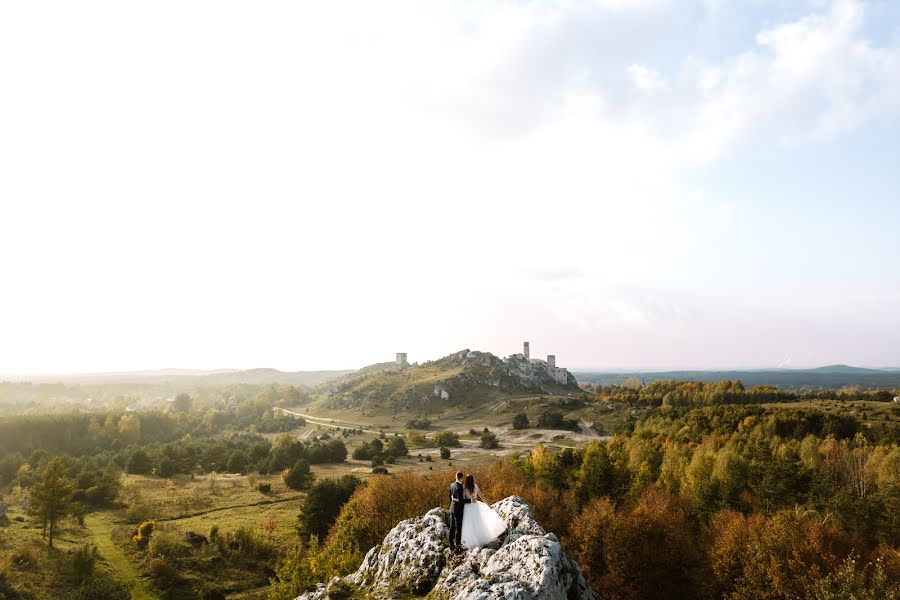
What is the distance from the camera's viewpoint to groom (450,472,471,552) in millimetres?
19375

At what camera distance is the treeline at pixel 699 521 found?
112 feet

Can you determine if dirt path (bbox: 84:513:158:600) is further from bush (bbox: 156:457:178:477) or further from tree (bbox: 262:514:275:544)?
bush (bbox: 156:457:178:477)

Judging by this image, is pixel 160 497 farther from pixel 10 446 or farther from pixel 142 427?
pixel 142 427

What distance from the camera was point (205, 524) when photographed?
7000 centimetres

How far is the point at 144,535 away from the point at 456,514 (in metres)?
64.0

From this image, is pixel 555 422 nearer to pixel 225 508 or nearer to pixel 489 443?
pixel 489 443

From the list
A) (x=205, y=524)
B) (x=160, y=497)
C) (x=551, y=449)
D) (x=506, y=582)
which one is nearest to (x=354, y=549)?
(x=506, y=582)

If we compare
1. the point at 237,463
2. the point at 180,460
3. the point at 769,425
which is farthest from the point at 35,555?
the point at 769,425

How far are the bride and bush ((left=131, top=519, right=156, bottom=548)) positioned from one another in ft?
208

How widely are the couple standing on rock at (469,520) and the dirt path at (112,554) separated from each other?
156 feet

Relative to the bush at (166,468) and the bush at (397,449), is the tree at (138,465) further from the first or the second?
the bush at (397,449)

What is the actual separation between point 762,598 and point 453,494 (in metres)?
30.0

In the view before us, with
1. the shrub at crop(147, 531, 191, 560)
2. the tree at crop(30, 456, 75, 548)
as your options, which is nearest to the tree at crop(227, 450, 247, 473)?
the tree at crop(30, 456, 75, 548)

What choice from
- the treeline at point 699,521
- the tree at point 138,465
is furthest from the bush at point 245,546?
the tree at point 138,465
